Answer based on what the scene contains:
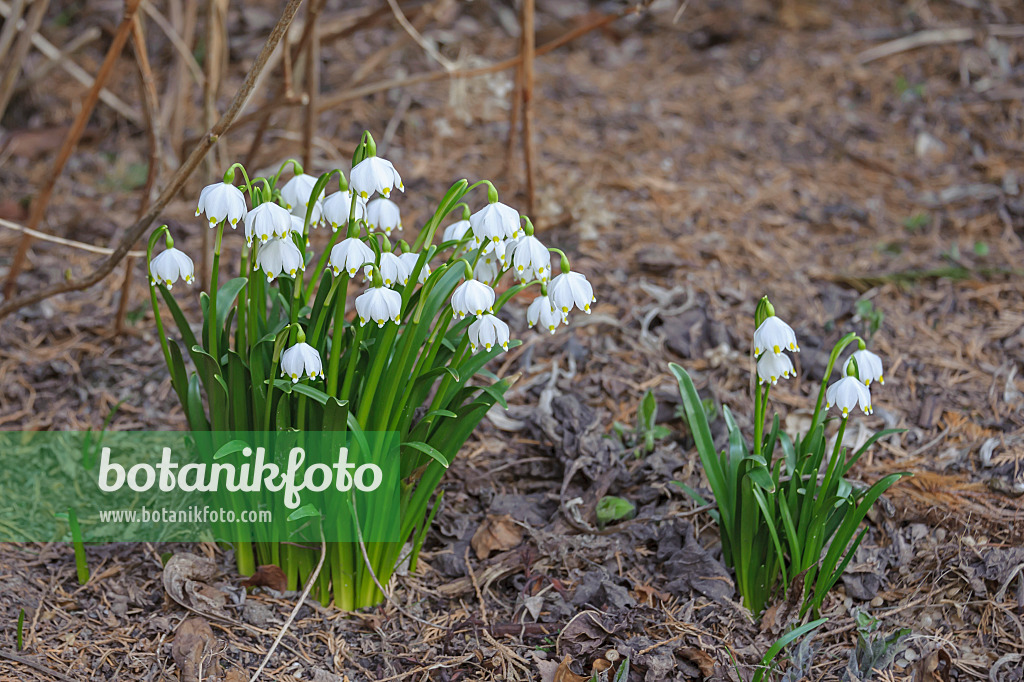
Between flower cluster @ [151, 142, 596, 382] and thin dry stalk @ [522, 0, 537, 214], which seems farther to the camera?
thin dry stalk @ [522, 0, 537, 214]

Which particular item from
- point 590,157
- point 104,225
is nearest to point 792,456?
point 590,157

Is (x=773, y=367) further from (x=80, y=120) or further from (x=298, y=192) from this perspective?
(x=80, y=120)

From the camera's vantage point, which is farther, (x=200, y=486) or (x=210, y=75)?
(x=210, y=75)

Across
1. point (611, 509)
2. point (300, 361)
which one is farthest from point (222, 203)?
point (611, 509)

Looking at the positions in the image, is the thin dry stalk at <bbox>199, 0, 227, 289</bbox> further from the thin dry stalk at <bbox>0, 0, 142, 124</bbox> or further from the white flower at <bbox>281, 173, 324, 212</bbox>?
the white flower at <bbox>281, 173, 324, 212</bbox>

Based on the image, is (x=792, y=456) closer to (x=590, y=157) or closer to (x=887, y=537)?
(x=887, y=537)

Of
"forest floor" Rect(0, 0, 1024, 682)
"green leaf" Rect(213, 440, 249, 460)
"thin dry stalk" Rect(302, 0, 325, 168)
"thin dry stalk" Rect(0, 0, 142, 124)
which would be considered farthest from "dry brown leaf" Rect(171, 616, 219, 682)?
"thin dry stalk" Rect(0, 0, 142, 124)
